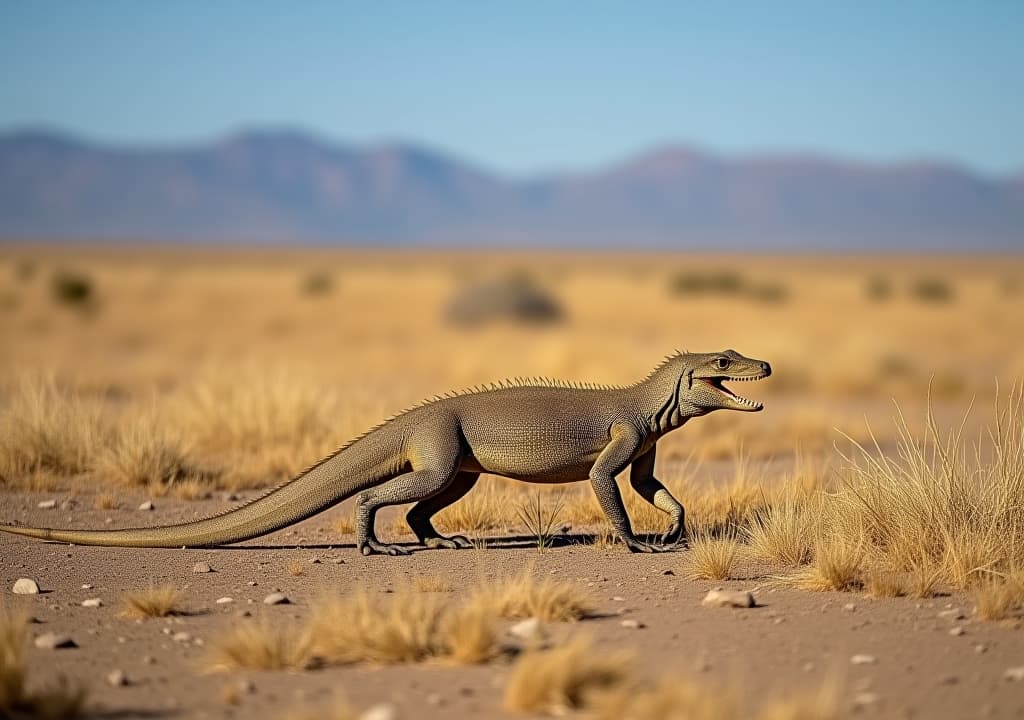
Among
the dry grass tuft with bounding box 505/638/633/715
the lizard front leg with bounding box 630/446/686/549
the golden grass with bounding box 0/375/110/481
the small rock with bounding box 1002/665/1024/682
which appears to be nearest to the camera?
the dry grass tuft with bounding box 505/638/633/715

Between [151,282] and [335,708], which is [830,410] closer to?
[335,708]

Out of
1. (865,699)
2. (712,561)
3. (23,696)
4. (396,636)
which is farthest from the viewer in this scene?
(712,561)

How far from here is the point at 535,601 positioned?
7.30 m

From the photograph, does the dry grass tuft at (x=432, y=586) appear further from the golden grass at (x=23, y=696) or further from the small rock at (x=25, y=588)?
the golden grass at (x=23, y=696)

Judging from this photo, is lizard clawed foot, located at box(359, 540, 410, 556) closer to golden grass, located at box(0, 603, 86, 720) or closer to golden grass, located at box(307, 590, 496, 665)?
golden grass, located at box(307, 590, 496, 665)

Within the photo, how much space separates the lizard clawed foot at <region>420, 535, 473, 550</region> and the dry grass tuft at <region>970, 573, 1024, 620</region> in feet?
11.2

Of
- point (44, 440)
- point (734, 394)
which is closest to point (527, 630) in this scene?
point (734, 394)

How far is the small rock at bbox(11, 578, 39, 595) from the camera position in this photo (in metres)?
7.99

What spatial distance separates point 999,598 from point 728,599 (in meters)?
1.44

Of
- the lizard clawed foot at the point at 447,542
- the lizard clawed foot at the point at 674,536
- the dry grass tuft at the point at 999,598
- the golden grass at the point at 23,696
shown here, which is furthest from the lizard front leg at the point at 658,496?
the golden grass at the point at 23,696

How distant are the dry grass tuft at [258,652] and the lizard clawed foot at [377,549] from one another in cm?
274

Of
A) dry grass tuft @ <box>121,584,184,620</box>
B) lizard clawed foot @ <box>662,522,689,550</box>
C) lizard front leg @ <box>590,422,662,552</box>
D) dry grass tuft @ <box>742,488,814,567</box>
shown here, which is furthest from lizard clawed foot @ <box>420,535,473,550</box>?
dry grass tuft @ <box>121,584,184,620</box>

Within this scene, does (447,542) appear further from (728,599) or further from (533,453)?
(728,599)

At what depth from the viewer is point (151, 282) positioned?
5338cm
